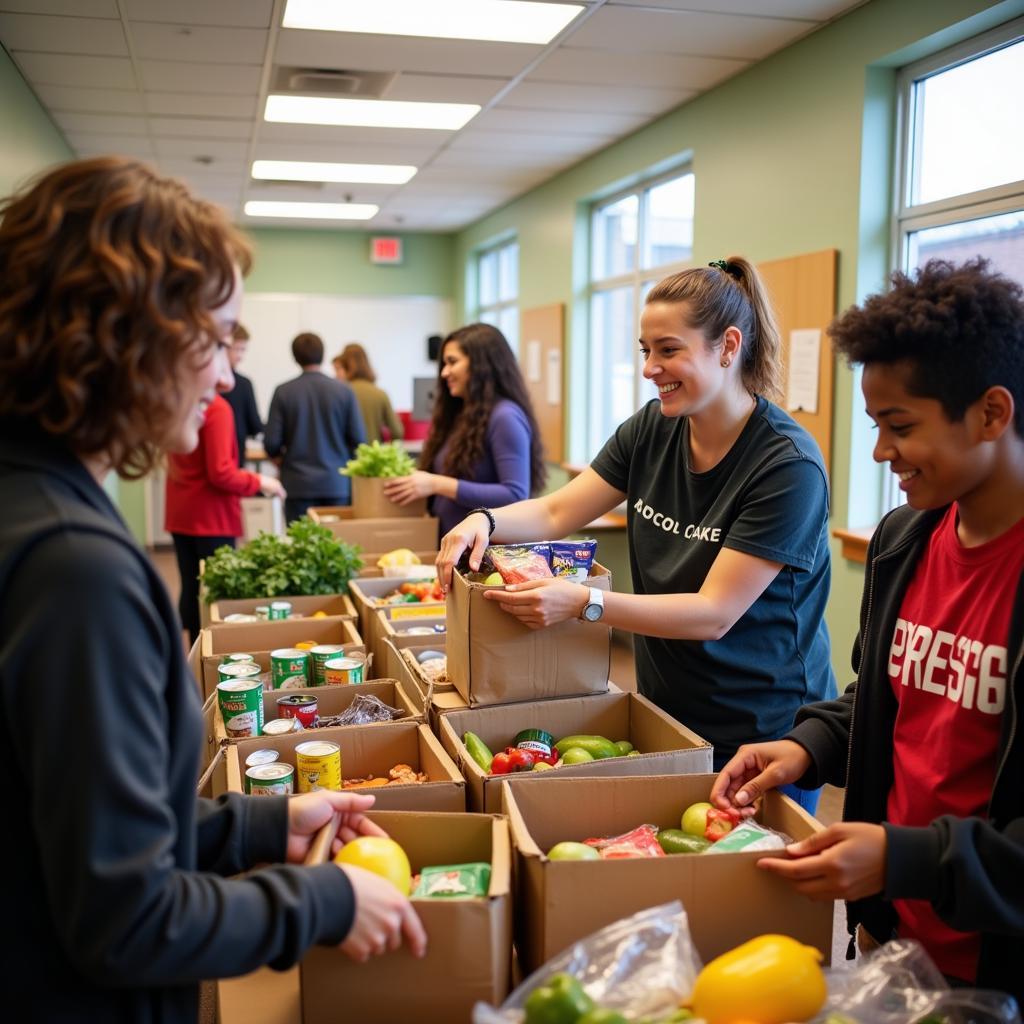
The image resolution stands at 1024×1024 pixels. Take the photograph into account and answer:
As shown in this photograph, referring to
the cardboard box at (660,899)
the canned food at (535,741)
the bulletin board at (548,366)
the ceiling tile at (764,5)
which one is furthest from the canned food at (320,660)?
the bulletin board at (548,366)

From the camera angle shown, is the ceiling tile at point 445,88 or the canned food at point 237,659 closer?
the canned food at point 237,659

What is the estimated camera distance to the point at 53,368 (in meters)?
0.84

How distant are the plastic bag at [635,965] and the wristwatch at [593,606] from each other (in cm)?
66

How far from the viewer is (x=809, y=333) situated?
13.6 feet

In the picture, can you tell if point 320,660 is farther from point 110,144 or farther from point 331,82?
point 110,144

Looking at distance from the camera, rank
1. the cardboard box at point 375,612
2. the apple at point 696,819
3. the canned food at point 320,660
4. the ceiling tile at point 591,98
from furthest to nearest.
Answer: the ceiling tile at point 591,98 → the cardboard box at point 375,612 → the canned food at point 320,660 → the apple at point 696,819

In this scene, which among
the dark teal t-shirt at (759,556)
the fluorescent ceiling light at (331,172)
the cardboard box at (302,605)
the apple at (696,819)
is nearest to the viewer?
the apple at (696,819)

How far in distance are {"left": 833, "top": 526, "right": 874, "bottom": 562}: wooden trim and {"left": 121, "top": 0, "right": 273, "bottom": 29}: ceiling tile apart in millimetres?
2891

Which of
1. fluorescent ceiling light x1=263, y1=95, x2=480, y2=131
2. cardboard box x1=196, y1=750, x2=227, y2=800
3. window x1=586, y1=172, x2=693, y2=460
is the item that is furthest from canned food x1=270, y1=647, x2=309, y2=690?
window x1=586, y1=172, x2=693, y2=460

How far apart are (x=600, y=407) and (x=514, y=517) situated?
5.02m

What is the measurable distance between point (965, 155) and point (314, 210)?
6.09m

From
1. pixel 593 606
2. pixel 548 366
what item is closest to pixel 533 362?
pixel 548 366

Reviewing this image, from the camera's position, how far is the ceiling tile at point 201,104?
493 cm

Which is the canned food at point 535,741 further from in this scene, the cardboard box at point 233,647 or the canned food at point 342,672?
the cardboard box at point 233,647
